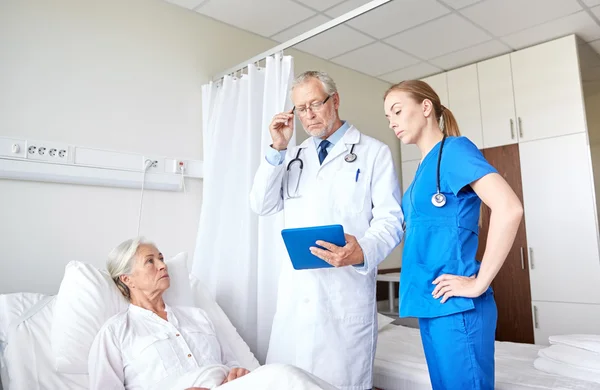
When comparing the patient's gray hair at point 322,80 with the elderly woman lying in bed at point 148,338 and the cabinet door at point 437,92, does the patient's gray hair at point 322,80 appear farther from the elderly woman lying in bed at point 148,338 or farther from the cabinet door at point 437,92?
the cabinet door at point 437,92

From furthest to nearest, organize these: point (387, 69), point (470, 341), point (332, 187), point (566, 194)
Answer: point (387, 69) < point (566, 194) < point (332, 187) < point (470, 341)

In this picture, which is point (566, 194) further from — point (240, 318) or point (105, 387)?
point (105, 387)

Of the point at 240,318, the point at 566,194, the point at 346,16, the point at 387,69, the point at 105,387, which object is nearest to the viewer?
the point at 105,387

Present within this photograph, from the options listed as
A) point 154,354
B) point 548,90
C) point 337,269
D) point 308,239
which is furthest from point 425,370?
point 548,90

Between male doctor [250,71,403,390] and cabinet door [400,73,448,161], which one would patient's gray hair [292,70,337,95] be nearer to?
male doctor [250,71,403,390]

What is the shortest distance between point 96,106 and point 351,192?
1.46 m

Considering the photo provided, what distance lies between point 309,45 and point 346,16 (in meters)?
1.36

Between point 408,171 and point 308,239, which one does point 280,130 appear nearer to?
point 308,239

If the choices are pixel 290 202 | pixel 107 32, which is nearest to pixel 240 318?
pixel 290 202

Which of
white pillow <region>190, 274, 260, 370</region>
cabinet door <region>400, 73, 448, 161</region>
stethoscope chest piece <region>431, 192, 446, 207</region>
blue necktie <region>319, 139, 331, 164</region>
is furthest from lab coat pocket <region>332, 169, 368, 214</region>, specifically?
cabinet door <region>400, 73, 448, 161</region>

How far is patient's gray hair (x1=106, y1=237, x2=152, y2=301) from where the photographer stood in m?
1.70

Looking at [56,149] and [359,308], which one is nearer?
[359,308]

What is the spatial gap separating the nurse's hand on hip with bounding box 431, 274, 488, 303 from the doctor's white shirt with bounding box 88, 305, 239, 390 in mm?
834

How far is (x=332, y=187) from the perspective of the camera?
1.55m
